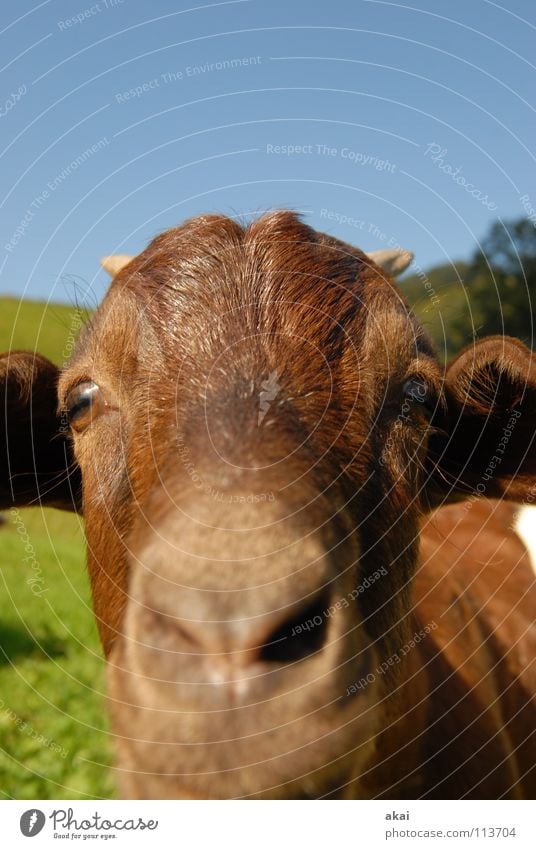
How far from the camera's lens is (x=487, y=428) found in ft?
14.4

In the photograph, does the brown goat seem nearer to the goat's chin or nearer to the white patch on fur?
the goat's chin

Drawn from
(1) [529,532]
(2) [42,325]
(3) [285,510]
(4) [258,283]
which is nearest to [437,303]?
(4) [258,283]

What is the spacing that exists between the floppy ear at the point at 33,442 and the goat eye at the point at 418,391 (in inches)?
76.0

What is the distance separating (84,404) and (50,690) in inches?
234

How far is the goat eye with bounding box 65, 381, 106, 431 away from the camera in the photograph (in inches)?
152

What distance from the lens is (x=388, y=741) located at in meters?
3.78

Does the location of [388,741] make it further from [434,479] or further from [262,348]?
[262,348]

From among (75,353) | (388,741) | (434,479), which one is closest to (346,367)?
(434,479)

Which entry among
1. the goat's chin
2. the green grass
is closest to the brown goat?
the goat's chin

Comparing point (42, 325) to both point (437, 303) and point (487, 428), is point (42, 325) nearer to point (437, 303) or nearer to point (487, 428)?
point (437, 303)

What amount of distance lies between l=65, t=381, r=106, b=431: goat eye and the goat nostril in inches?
71.5

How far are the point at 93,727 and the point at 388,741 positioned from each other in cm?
473

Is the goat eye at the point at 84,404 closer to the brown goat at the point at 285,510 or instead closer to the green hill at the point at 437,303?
the brown goat at the point at 285,510

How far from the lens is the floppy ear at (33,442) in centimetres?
425
